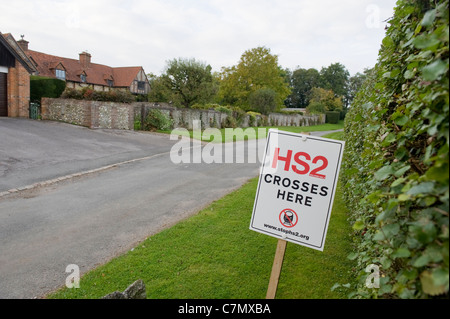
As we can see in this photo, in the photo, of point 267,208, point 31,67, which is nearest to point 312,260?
point 267,208

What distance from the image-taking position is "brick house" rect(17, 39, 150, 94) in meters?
47.6

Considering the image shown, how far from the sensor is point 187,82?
3731cm

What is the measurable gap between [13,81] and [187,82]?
1921 centimetres

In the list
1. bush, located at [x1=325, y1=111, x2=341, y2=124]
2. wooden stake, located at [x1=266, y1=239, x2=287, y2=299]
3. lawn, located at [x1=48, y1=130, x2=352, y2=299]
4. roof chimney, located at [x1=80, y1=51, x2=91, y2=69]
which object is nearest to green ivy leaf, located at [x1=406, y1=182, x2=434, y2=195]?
wooden stake, located at [x1=266, y1=239, x2=287, y2=299]

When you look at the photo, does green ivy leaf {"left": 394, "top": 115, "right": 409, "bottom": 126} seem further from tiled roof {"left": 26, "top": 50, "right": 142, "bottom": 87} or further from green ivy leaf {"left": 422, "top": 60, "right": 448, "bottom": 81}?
tiled roof {"left": 26, "top": 50, "right": 142, "bottom": 87}

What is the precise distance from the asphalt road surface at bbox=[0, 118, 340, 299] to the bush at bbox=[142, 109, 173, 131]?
690 cm

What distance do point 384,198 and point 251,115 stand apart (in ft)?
118

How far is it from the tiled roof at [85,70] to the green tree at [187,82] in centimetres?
2183

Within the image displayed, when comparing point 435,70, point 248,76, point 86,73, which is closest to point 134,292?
point 435,70

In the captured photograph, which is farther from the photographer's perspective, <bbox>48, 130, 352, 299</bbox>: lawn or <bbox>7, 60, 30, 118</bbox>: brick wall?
<bbox>7, 60, 30, 118</bbox>: brick wall

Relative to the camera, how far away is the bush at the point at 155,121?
2317 cm

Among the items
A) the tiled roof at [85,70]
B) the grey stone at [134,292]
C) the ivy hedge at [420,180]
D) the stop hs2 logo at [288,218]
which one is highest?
the tiled roof at [85,70]

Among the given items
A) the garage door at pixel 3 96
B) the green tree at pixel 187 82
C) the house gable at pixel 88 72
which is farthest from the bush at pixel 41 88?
the house gable at pixel 88 72

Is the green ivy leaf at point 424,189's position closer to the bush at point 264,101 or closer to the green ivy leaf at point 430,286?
the green ivy leaf at point 430,286
